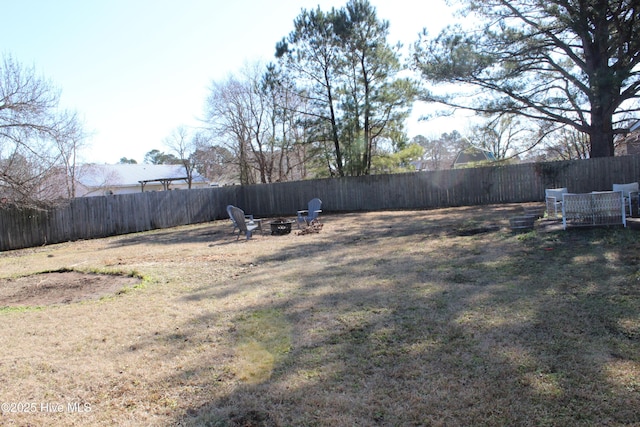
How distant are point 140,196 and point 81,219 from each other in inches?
92.3

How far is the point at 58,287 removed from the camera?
5.80 m

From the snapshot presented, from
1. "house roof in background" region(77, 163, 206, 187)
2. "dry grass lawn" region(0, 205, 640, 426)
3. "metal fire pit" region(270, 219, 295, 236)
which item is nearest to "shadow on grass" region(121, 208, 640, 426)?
"dry grass lawn" region(0, 205, 640, 426)

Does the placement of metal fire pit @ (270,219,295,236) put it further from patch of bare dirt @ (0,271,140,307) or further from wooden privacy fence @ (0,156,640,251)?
wooden privacy fence @ (0,156,640,251)

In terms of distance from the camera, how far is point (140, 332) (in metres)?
3.71

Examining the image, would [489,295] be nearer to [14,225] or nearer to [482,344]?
[482,344]

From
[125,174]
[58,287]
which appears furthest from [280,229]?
[125,174]

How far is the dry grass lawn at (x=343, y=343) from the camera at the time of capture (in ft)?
7.49

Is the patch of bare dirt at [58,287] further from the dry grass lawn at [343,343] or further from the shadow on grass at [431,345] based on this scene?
the shadow on grass at [431,345]

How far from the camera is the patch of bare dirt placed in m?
5.14

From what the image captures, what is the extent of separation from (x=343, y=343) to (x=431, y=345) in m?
0.65

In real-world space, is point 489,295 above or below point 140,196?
below

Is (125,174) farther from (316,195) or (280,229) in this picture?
(280,229)

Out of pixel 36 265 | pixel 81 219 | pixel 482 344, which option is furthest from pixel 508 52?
pixel 81 219

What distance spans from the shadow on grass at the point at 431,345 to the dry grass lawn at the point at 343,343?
1 centimetres
